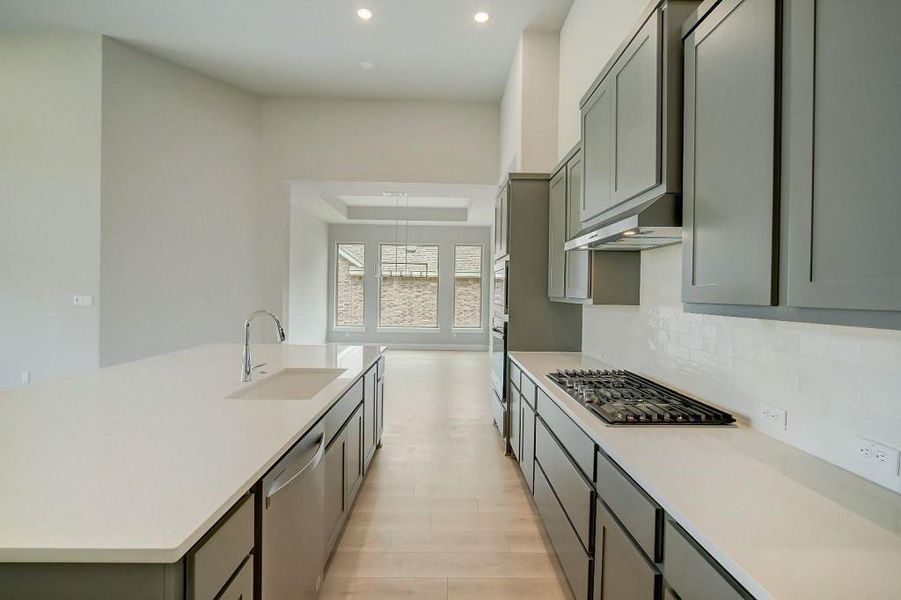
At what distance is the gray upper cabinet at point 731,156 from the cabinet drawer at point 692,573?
2.06 ft

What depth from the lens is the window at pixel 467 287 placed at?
10.6 m

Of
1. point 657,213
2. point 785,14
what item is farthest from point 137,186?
point 785,14

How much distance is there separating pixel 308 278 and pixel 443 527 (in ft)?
24.6

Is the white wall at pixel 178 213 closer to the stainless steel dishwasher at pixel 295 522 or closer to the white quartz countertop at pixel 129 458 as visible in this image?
the white quartz countertop at pixel 129 458

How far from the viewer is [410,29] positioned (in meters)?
4.49

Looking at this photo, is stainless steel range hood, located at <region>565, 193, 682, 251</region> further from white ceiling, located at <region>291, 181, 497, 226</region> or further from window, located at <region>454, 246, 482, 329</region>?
window, located at <region>454, 246, 482, 329</region>

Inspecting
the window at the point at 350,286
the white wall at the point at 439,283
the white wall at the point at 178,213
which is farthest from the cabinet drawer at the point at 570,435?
the window at the point at 350,286

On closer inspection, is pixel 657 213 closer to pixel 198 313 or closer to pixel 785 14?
pixel 785 14

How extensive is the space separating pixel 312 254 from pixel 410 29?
5.86 metres

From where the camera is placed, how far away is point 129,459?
47.4 inches

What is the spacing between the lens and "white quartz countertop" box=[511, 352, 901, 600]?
782 millimetres

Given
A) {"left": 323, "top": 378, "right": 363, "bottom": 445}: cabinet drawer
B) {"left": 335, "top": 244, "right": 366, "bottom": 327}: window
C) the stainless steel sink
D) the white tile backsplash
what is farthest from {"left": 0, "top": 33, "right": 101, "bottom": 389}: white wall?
{"left": 335, "top": 244, "right": 366, "bottom": 327}: window

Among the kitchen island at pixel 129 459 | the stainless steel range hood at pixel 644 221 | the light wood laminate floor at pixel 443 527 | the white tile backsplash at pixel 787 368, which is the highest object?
the stainless steel range hood at pixel 644 221

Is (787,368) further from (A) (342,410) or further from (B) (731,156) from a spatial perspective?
(A) (342,410)
